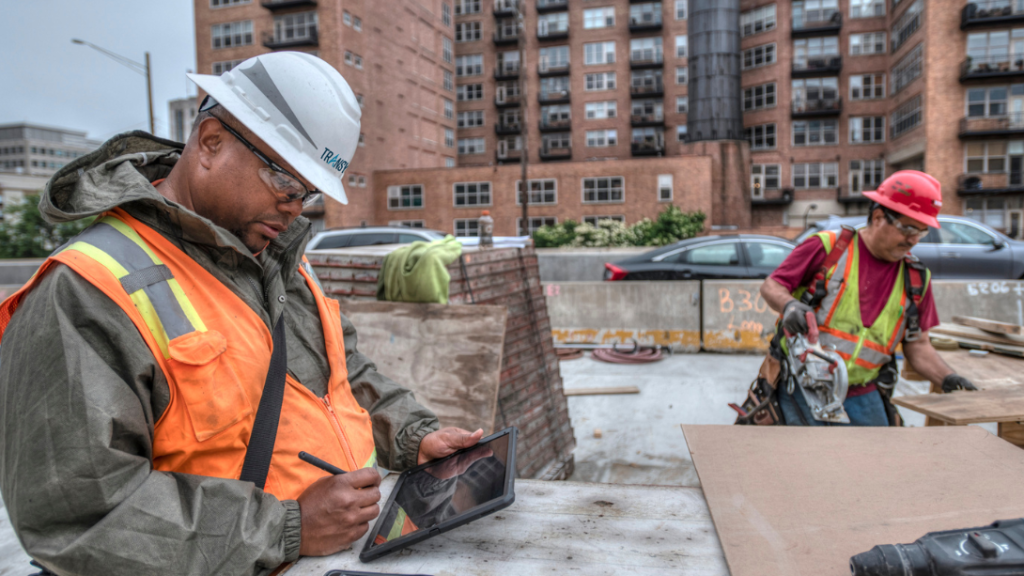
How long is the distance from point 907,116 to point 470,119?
36743mm

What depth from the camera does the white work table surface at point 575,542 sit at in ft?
5.05

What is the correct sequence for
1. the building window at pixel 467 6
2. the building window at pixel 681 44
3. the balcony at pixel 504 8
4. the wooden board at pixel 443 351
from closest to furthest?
the wooden board at pixel 443 351 → the building window at pixel 681 44 → the balcony at pixel 504 8 → the building window at pixel 467 6

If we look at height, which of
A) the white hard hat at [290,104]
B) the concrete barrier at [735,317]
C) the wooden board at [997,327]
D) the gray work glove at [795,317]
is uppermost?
the white hard hat at [290,104]

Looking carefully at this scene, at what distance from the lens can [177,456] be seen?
4.48ft

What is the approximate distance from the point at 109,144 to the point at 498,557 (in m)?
1.59

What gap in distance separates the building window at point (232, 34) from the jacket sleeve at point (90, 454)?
154ft

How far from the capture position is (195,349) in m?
1.36

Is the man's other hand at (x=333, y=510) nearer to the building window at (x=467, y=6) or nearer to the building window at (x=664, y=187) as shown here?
the building window at (x=664, y=187)

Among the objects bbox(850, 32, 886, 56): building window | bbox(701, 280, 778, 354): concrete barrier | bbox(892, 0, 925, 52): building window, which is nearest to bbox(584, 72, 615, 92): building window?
bbox(850, 32, 886, 56): building window

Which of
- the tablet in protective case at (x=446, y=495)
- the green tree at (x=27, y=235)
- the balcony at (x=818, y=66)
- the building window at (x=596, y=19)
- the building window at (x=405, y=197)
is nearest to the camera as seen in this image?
the tablet in protective case at (x=446, y=495)

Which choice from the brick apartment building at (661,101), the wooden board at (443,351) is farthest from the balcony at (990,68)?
the wooden board at (443,351)

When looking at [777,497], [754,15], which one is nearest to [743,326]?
[777,497]

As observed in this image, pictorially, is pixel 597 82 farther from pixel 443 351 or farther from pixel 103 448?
pixel 103 448

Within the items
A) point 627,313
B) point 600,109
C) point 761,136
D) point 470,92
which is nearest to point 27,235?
point 627,313
